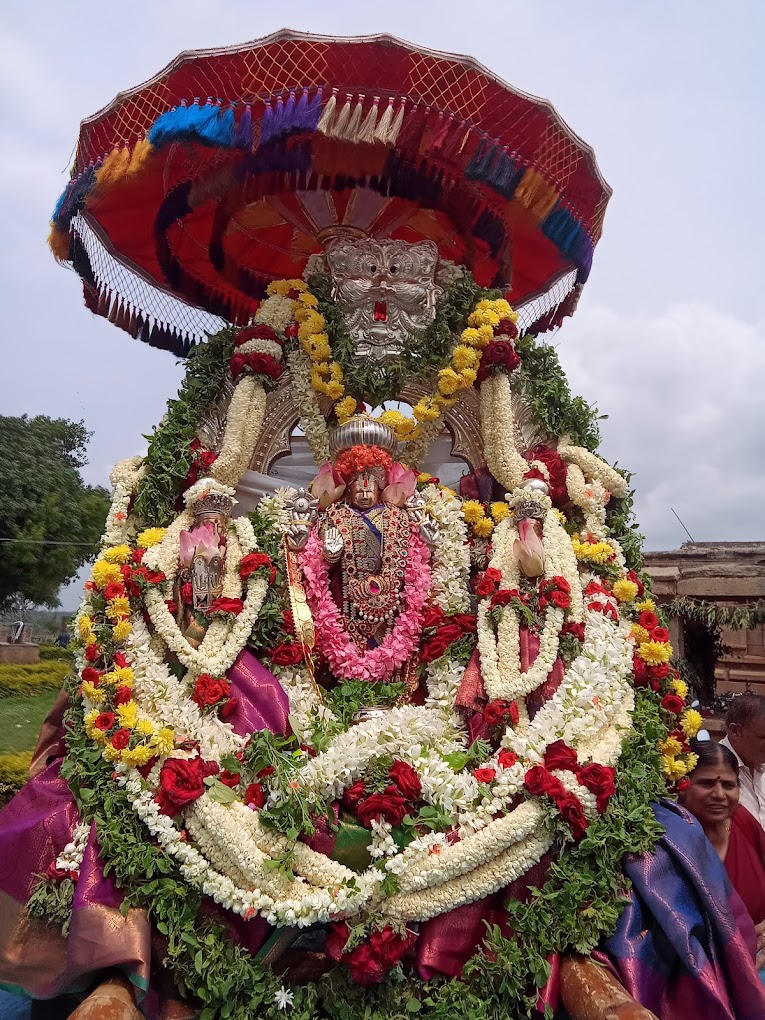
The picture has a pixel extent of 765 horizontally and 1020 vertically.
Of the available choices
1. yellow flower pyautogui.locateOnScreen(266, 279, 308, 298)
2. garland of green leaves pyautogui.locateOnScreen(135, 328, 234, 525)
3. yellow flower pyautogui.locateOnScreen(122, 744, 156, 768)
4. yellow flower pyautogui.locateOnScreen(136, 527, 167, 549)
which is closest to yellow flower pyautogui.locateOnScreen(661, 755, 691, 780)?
yellow flower pyautogui.locateOnScreen(122, 744, 156, 768)

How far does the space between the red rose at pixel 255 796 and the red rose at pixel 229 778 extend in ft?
0.27

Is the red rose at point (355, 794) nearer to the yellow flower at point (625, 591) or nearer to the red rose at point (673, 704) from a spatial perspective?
the red rose at point (673, 704)

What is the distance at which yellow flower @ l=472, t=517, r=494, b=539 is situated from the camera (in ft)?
18.2

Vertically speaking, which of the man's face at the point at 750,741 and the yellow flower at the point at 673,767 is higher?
the man's face at the point at 750,741

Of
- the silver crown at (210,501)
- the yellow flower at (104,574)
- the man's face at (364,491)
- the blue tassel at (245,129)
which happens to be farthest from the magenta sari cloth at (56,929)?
the blue tassel at (245,129)

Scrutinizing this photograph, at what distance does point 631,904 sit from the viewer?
11.9 ft

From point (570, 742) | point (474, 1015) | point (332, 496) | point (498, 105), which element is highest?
point (498, 105)

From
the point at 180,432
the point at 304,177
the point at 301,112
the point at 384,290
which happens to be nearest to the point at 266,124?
the point at 301,112

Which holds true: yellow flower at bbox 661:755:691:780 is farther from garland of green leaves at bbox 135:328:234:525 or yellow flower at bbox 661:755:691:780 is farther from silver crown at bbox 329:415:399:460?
garland of green leaves at bbox 135:328:234:525

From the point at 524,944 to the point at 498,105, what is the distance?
5.16 m

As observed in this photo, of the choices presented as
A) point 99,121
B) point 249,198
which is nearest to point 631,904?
point 249,198

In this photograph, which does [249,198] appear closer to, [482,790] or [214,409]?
[214,409]

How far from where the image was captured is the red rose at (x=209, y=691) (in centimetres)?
432

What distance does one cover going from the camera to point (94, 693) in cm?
423
